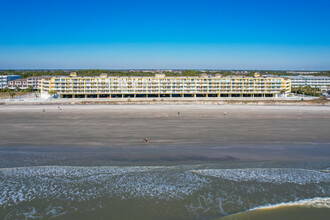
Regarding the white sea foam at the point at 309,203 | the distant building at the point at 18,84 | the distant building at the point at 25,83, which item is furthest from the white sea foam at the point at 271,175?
the distant building at the point at 18,84

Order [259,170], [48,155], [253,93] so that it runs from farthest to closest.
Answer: [253,93] → [48,155] → [259,170]

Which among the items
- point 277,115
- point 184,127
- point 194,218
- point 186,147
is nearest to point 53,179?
point 194,218

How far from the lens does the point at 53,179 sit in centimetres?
1673

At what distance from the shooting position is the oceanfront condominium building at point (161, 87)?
75.7m

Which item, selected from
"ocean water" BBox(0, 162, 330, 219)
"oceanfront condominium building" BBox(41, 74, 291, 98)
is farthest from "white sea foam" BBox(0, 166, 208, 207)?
"oceanfront condominium building" BBox(41, 74, 291, 98)

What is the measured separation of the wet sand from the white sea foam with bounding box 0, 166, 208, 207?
1.64m

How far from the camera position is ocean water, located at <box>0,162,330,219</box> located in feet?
43.5

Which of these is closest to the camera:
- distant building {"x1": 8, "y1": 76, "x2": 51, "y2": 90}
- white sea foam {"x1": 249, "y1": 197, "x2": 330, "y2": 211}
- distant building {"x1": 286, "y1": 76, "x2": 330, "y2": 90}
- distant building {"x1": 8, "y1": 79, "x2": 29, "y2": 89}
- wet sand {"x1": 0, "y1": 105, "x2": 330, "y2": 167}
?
white sea foam {"x1": 249, "y1": 197, "x2": 330, "y2": 211}

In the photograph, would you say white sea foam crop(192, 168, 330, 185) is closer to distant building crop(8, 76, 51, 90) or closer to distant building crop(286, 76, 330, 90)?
distant building crop(8, 76, 51, 90)

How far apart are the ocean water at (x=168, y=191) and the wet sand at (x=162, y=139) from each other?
184cm

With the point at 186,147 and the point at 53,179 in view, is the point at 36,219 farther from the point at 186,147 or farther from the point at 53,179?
the point at 186,147

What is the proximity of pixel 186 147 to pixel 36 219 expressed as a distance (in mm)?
12733

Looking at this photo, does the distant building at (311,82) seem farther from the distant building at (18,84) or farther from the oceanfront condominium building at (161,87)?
the distant building at (18,84)

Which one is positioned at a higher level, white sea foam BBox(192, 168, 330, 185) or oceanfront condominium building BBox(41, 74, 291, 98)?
oceanfront condominium building BBox(41, 74, 291, 98)
